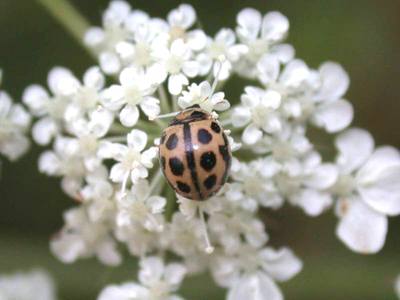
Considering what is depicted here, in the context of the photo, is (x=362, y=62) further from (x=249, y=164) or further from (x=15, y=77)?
(x=15, y=77)

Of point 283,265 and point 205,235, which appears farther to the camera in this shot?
point 283,265

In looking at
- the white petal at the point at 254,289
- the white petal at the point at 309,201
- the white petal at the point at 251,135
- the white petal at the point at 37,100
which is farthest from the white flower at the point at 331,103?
the white petal at the point at 37,100

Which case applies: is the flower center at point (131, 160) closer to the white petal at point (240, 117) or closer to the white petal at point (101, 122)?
the white petal at point (101, 122)

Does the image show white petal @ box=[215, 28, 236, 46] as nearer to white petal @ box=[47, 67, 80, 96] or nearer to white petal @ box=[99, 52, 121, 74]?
white petal @ box=[99, 52, 121, 74]

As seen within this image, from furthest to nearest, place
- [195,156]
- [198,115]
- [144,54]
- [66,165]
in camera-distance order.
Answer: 1. [66,165]
2. [144,54]
3. [198,115]
4. [195,156]

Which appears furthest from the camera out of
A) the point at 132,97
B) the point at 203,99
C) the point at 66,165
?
the point at 66,165

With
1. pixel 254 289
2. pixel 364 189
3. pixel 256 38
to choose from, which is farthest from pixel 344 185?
pixel 256 38

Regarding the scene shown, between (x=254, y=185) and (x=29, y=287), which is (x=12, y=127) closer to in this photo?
(x=29, y=287)
